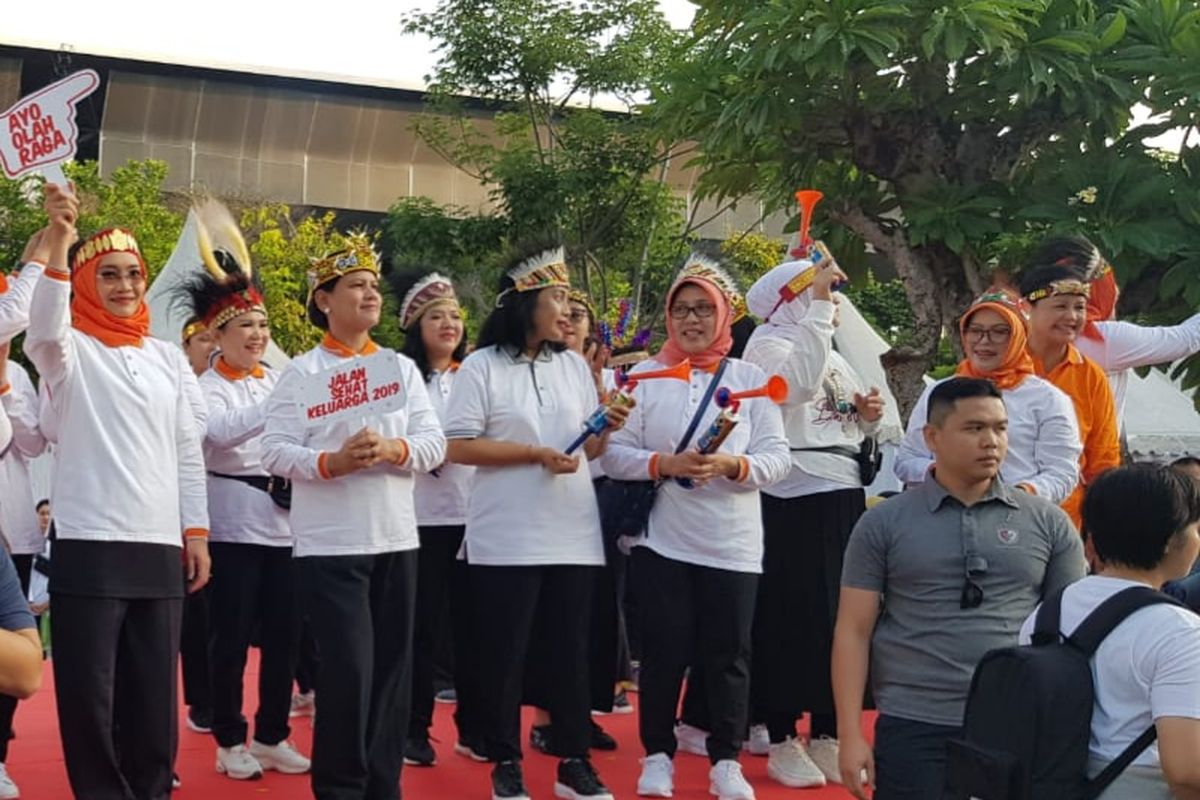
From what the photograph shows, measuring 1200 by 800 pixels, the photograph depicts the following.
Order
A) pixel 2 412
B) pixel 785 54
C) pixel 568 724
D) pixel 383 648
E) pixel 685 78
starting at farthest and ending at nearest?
pixel 685 78
pixel 785 54
pixel 568 724
pixel 383 648
pixel 2 412

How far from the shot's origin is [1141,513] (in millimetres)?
2928

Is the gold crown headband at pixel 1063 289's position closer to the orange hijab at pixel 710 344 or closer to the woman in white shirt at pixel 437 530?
the orange hijab at pixel 710 344

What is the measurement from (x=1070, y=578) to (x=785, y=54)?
562 centimetres

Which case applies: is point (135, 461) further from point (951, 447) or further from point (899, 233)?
point (899, 233)

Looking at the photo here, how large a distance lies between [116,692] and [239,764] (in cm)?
104

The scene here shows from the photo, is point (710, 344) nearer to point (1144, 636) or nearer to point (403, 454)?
point (403, 454)

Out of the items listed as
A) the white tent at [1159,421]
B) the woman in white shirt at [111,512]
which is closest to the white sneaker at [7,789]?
the woman in white shirt at [111,512]

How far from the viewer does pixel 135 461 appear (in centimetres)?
446

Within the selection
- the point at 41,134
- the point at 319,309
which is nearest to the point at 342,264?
the point at 319,309

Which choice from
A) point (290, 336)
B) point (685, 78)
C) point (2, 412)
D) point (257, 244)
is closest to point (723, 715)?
point (2, 412)

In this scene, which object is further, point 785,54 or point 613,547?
point 785,54

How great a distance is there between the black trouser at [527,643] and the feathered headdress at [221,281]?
1.51 meters

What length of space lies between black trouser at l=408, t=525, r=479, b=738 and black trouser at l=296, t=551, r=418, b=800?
0.79 meters

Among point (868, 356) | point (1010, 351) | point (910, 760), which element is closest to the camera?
point (910, 760)
